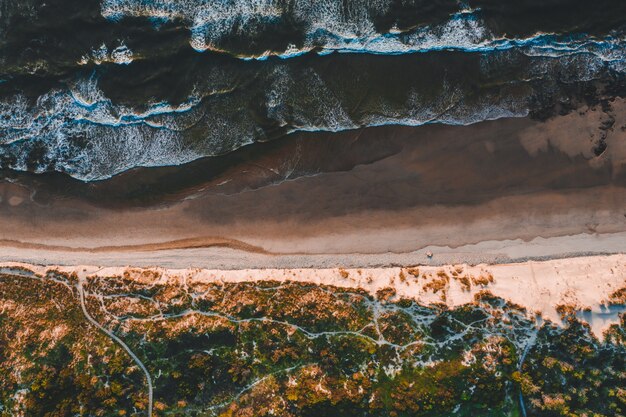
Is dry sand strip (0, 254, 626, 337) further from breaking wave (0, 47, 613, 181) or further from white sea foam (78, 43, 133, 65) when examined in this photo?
white sea foam (78, 43, 133, 65)

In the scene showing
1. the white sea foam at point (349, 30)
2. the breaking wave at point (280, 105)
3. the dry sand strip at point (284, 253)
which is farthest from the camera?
the dry sand strip at point (284, 253)

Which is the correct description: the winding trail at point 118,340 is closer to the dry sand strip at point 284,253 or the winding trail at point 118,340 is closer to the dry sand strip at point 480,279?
the dry sand strip at point 480,279

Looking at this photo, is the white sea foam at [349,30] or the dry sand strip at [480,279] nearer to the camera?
the dry sand strip at [480,279]

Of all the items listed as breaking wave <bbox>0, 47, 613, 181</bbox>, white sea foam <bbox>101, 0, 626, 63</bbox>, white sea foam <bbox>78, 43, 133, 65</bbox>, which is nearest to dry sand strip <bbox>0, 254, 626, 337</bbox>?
breaking wave <bbox>0, 47, 613, 181</bbox>

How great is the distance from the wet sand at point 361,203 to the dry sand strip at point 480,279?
1.71ft

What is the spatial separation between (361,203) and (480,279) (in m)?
5.87

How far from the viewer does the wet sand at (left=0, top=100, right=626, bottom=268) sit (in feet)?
65.8

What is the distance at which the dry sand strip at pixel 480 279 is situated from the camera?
62.8 feet

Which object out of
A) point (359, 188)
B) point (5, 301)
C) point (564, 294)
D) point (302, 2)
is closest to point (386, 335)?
point (359, 188)

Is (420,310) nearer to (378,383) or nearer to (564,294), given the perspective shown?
(378,383)

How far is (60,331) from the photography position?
1972 centimetres

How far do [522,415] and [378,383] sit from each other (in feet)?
19.6

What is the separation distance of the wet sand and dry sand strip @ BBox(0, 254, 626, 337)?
52cm

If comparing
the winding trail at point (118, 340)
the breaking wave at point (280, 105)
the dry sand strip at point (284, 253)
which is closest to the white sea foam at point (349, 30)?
the breaking wave at point (280, 105)
